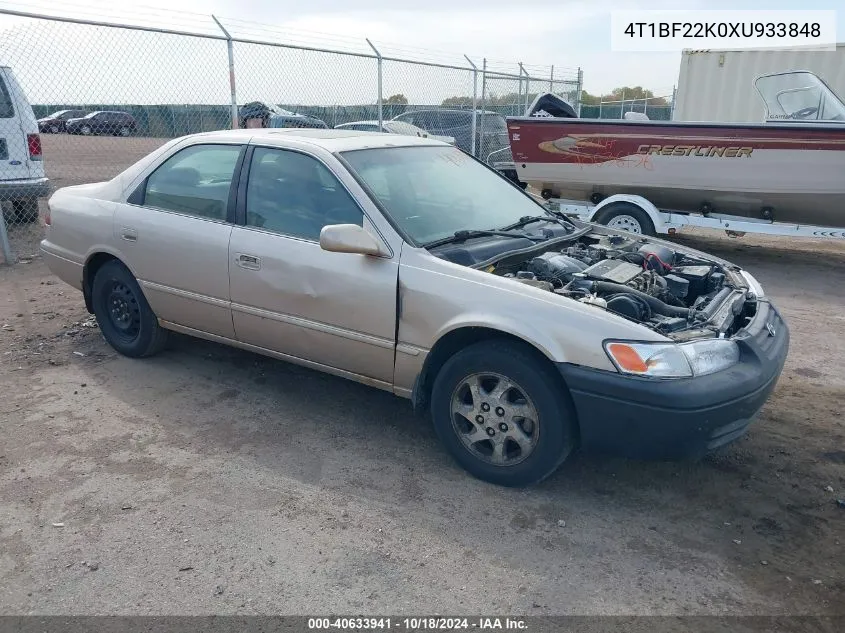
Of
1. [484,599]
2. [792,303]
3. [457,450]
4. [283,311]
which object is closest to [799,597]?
[484,599]

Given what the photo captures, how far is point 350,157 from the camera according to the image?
396 cm

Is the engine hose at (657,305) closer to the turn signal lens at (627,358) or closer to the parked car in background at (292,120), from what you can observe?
the turn signal lens at (627,358)

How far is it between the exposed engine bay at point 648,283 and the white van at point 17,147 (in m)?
7.04

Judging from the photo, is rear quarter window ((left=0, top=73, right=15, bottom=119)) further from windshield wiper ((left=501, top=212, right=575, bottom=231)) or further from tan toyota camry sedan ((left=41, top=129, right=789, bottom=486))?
windshield wiper ((left=501, top=212, right=575, bottom=231))

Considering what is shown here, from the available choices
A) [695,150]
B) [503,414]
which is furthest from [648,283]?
[695,150]

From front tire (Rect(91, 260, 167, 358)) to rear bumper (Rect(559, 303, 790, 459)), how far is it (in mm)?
3149

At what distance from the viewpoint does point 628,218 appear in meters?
8.85

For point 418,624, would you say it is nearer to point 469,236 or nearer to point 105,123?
point 469,236

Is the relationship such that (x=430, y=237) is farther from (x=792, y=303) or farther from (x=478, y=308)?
(x=792, y=303)

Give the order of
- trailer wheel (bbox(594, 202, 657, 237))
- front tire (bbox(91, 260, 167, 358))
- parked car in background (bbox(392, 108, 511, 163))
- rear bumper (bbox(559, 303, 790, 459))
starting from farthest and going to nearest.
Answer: parked car in background (bbox(392, 108, 511, 163)), trailer wheel (bbox(594, 202, 657, 237)), front tire (bbox(91, 260, 167, 358)), rear bumper (bbox(559, 303, 790, 459))

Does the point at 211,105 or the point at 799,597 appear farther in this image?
the point at 211,105

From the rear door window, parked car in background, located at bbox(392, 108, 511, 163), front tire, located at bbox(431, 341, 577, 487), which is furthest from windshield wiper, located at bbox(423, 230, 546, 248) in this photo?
parked car in background, located at bbox(392, 108, 511, 163)

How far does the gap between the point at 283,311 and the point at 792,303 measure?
17.5 feet

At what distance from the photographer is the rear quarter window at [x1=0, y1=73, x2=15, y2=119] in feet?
26.1
